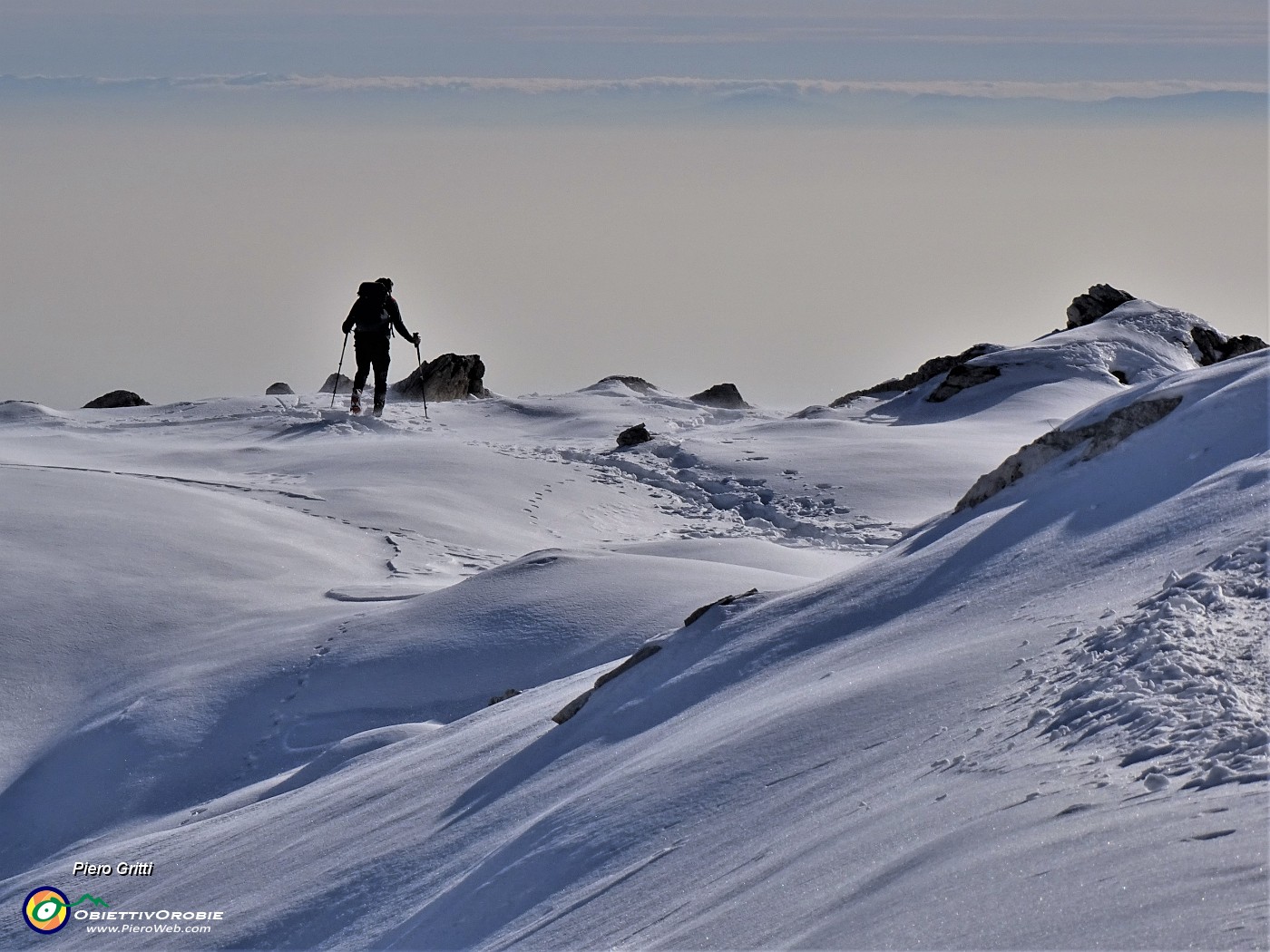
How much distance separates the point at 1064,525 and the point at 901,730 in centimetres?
143

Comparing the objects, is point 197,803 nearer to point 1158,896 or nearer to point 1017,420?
point 1158,896

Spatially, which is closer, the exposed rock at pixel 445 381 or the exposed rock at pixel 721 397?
the exposed rock at pixel 445 381

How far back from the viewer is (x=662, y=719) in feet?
16.1

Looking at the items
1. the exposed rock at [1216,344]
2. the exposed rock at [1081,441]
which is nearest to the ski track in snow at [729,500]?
the exposed rock at [1081,441]

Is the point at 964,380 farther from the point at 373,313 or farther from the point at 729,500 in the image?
the point at 373,313

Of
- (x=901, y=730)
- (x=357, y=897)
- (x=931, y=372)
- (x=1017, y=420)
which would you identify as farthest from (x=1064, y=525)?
(x=931, y=372)

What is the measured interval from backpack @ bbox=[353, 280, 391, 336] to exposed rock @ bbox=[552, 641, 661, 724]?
12.2 m

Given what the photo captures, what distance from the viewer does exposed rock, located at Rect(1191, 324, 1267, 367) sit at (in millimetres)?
20250

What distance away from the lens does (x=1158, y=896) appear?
92.7 inches

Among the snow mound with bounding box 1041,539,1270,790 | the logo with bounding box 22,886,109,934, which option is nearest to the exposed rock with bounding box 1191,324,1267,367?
the snow mound with bounding box 1041,539,1270,790

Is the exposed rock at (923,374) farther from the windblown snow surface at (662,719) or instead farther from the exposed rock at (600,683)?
the exposed rock at (600,683)

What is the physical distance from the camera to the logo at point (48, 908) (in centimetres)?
548

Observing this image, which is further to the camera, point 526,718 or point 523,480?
point 523,480

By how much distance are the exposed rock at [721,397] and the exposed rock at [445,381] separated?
408 centimetres
